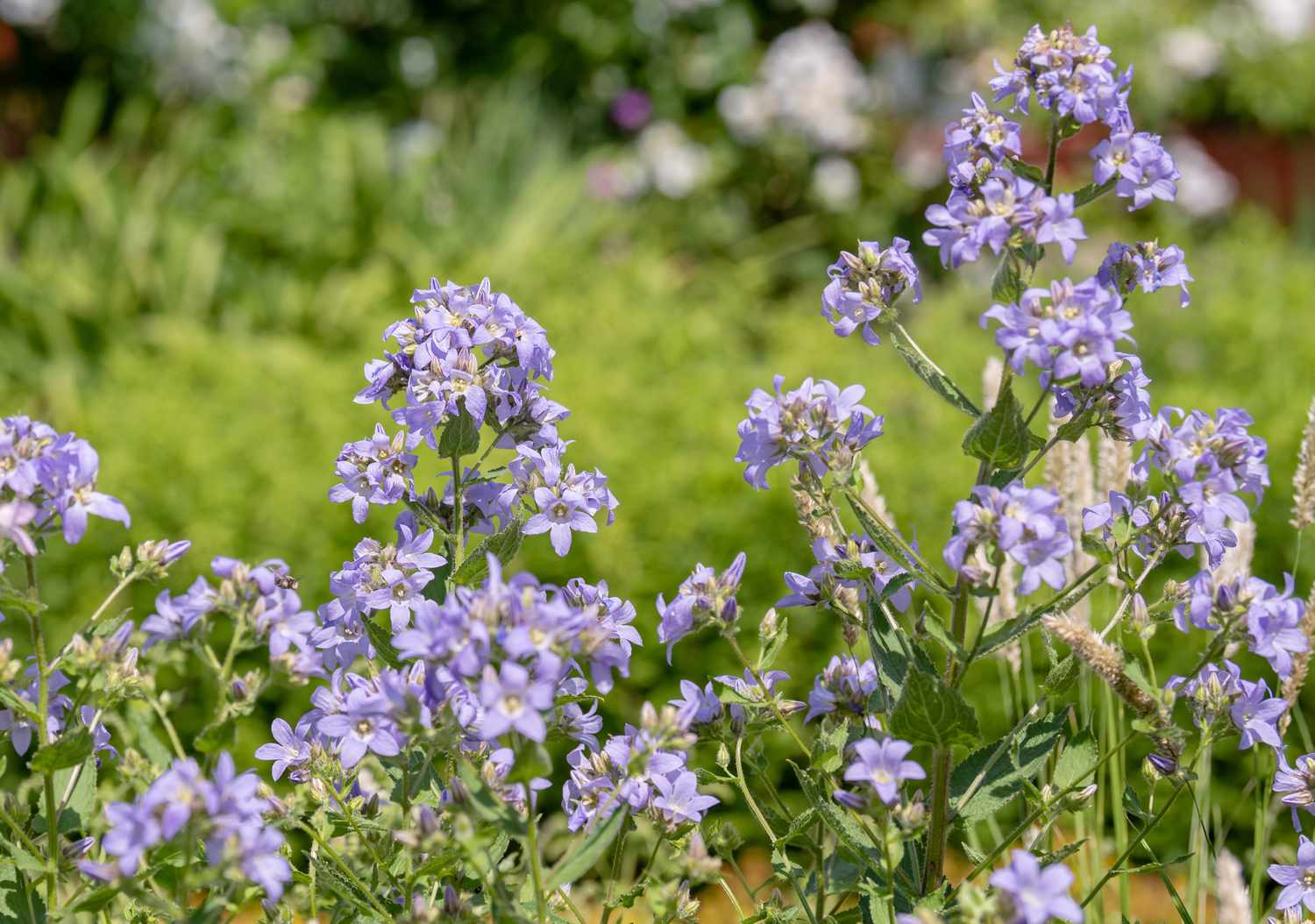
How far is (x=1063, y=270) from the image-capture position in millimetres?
6750

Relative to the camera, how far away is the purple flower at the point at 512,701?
1.19 metres

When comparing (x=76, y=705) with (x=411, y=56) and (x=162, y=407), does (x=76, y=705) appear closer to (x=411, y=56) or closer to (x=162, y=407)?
(x=162, y=407)

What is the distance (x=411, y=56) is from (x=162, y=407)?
191 inches

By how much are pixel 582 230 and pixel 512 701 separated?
17.9 feet

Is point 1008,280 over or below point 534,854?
over

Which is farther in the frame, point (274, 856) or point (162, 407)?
point (162, 407)

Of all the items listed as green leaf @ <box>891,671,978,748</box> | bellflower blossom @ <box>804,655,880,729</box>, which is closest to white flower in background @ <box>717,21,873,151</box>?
bellflower blossom @ <box>804,655,880,729</box>

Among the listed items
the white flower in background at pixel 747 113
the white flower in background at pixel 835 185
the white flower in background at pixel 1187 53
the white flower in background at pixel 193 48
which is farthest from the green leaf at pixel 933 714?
the white flower in background at pixel 1187 53

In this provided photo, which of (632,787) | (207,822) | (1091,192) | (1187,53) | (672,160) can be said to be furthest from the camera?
(1187,53)

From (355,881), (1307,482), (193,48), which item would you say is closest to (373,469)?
(355,881)

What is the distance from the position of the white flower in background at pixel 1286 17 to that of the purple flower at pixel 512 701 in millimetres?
11110

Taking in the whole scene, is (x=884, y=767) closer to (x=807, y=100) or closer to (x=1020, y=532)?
(x=1020, y=532)

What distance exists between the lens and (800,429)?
1.47 metres

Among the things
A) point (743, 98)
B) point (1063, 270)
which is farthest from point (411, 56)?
point (1063, 270)
